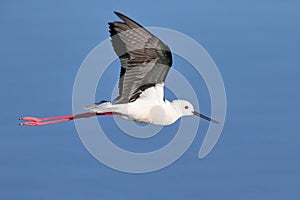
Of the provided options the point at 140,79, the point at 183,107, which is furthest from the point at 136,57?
the point at 183,107

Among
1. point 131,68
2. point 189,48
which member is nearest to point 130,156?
point 189,48

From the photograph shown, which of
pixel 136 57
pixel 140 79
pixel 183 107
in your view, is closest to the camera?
pixel 136 57

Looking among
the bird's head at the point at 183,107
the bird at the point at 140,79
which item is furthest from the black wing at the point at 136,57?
the bird's head at the point at 183,107

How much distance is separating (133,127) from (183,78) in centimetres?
109

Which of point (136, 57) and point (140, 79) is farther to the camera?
point (140, 79)

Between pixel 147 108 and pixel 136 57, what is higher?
pixel 136 57

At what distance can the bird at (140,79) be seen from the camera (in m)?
12.7

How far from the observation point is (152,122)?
1342 cm

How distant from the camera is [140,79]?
13273 mm

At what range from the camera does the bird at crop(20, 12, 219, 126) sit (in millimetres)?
12656

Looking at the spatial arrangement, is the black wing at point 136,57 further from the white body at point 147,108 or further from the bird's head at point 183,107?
the bird's head at point 183,107

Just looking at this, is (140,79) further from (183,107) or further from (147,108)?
(183,107)

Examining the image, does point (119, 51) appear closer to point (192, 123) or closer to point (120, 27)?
point (120, 27)

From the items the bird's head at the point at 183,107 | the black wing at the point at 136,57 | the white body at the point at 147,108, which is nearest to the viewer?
the black wing at the point at 136,57
